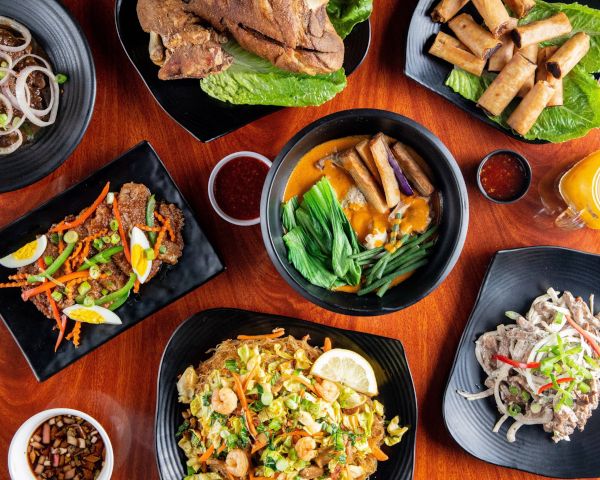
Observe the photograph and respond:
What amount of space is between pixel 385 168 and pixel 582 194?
93cm

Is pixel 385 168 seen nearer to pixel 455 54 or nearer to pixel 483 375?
pixel 455 54

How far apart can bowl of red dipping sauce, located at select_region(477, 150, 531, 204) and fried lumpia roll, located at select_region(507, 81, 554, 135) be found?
0.16 metres

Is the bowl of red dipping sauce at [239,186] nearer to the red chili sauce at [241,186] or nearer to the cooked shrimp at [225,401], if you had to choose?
the red chili sauce at [241,186]

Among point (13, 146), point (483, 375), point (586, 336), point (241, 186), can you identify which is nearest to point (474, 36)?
point (241, 186)

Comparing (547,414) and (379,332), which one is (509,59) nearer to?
(379,332)

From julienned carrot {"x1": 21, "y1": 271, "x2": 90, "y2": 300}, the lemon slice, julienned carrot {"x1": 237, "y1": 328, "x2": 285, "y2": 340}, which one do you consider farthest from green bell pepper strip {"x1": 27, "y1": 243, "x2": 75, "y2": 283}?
the lemon slice

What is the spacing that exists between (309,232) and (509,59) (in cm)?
127

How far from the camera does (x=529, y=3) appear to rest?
262cm

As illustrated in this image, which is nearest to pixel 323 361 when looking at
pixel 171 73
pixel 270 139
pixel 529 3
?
pixel 270 139

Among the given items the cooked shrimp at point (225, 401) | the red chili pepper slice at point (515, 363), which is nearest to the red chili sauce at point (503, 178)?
the red chili pepper slice at point (515, 363)

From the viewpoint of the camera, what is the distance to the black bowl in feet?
8.00

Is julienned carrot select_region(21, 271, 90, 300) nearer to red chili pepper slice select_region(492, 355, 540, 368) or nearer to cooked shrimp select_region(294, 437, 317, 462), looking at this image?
cooked shrimp select_region(294, 437, 317, 462)

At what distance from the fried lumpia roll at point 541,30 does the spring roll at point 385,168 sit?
81cm

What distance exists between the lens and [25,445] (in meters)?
2.67
